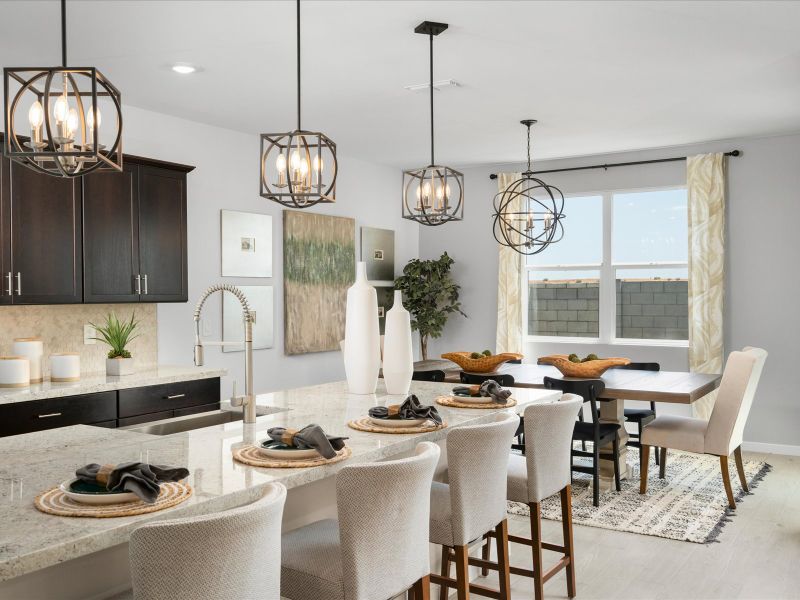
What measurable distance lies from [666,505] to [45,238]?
4092 millimetres

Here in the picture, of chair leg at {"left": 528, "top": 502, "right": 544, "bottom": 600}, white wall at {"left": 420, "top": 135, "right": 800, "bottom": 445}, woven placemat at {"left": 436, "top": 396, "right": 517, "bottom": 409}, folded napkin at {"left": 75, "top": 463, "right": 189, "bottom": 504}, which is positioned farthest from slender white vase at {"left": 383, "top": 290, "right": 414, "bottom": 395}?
white wall at {"left": 420, "top": 135, "right": 800, "bottom": 445}

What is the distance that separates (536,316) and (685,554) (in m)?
3.95

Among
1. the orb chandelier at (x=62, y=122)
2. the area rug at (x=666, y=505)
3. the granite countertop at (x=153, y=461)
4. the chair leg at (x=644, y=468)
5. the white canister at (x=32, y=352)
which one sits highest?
the orb chandelier at (x=62, y=122)

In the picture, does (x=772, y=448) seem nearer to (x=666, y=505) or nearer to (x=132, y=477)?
(x=666, y=505)

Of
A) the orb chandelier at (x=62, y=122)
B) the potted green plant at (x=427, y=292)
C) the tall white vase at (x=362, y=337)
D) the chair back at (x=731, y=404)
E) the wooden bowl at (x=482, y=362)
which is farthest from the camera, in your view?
the potted green plant at (x=427, y=292)

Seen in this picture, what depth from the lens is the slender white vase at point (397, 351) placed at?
328cm

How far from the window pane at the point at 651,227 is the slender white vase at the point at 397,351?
436 centimetres

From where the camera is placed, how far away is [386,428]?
2541 mm

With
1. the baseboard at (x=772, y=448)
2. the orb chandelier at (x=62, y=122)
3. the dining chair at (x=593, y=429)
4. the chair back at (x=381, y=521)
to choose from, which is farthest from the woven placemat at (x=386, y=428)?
the baseboard at (x=772, y=448)

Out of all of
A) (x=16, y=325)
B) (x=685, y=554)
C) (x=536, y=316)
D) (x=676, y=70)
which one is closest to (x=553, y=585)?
(x=685, y=554)

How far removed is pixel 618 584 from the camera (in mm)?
3494

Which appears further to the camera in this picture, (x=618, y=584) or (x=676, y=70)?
(x=676, y=70)

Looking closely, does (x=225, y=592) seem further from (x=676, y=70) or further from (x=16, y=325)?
(x=676, y=70)

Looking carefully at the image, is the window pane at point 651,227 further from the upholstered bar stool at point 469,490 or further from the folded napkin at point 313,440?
the folded napkin at point 313,440
